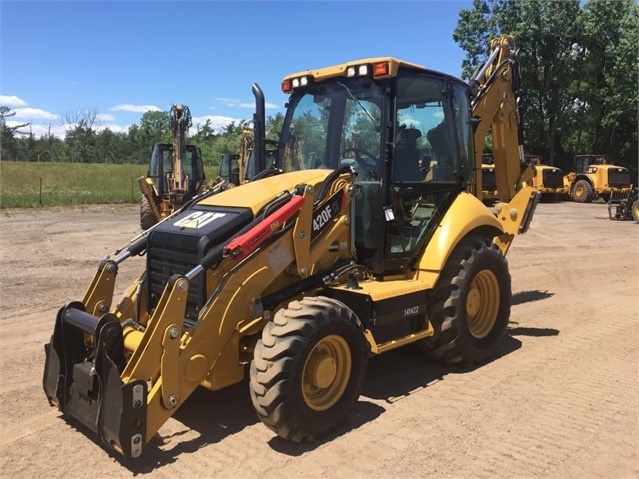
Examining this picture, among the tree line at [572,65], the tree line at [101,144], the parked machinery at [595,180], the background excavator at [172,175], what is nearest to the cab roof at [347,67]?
the background excavator at [172,175]

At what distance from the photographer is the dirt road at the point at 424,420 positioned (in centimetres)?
362

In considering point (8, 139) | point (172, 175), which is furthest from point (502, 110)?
point (8, 139)

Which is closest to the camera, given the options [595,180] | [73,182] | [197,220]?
[197,220]

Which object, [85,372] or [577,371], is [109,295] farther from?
[577,371]

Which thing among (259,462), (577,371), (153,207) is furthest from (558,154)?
(259,462)

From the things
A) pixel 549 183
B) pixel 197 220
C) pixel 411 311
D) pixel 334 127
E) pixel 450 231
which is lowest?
pixel 411 311

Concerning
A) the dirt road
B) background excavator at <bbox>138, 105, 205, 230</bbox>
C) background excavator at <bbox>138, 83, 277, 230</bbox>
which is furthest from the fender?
background excavator at <bbox>138, 105, 205, 230</bbox>

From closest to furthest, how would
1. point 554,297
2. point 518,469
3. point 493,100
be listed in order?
point 518,469 → point 493,100 → point 554,297

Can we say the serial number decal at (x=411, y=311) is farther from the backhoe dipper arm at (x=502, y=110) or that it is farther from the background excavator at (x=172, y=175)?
the background excavator at (x=172, y=175)

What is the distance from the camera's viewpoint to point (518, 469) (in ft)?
11.8

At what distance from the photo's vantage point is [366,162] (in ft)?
16.6

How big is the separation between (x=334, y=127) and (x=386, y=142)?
Result: 1.93 ft

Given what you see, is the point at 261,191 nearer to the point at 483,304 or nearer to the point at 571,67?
the point at 483,304

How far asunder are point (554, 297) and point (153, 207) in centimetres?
1217
